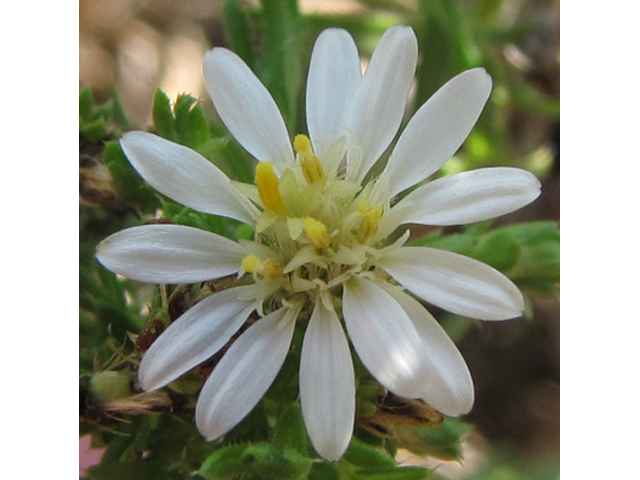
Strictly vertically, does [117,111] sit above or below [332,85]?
above

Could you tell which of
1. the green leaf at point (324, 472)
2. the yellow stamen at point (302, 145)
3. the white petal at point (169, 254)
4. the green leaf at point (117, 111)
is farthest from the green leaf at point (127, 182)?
the green leaf at point (324, 472)

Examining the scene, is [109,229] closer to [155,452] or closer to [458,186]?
[155,452]

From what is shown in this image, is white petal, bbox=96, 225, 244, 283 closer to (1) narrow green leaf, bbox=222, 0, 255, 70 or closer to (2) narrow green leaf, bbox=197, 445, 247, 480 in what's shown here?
(2) narrow green leaf, bbox=197, 445, 247, 480

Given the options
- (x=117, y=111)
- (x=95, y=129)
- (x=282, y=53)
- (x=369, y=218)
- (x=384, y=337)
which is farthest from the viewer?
(x=282, y=53)

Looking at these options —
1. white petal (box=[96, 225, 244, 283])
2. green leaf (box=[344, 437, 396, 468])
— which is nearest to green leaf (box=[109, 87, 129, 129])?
white petal (box=[96, 225, 244, 283])

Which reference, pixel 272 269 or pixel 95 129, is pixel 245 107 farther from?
pixel 95 129

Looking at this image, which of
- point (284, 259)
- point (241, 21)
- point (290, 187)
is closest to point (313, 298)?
point (284, 259)

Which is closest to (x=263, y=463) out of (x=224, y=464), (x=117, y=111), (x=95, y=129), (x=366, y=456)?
(x=224, y=464)
